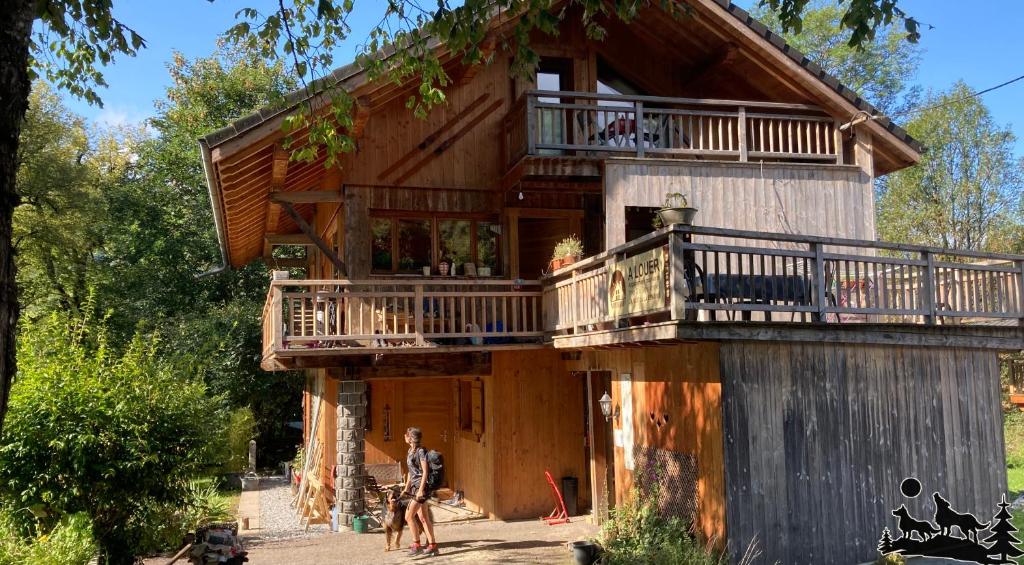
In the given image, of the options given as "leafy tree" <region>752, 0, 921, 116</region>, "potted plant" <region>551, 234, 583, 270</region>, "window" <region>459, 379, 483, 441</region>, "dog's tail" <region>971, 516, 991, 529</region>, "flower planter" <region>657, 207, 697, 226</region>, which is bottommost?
"dog's tail" <region>971, 516, 991, 529</region>

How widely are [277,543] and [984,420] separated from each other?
1065cm

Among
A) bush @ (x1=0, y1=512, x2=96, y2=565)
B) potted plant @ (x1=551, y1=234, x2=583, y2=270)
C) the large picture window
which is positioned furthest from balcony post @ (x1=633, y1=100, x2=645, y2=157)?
bush @ (x1=0, y1=512, x2=96, y2=565)

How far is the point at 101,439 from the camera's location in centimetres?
1021

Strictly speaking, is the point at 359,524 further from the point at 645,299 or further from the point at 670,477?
the point at 645,299

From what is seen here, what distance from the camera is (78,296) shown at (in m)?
29.5

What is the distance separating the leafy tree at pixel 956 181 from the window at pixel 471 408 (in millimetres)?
23868

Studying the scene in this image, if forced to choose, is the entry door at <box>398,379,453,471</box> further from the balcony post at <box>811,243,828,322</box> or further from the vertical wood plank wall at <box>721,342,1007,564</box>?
the balcony post at <box>811,243,828,322</box>

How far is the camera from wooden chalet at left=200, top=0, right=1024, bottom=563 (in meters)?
9.77

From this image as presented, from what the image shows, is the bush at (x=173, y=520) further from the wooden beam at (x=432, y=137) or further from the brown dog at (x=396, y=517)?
the wooden beam at (x=432, y=137)

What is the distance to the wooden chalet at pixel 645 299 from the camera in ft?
32.1

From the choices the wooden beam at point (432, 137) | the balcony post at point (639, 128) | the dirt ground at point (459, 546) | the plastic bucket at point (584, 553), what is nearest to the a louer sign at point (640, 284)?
the plastic bucket at point (584, 553)

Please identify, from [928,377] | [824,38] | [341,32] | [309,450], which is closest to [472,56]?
[341,32]

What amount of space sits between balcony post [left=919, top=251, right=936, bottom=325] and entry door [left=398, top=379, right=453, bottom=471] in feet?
36.3

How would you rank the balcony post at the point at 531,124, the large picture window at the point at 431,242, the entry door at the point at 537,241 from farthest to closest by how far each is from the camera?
the entry door at the point at 537,241 < the large picture window at the point at 431,242 < the balcony post at the point at 531,124
